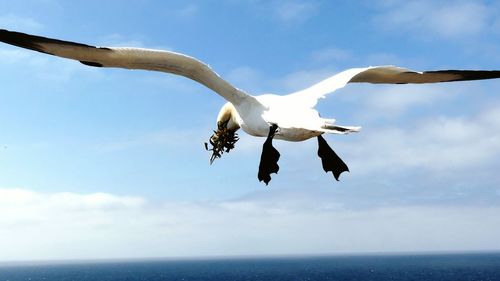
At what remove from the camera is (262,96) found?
7270mm

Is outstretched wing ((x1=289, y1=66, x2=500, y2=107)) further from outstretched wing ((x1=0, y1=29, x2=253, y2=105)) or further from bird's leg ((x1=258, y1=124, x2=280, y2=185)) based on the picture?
outstretched wing ((x1=0, y1=29, x2=253, y2=105))

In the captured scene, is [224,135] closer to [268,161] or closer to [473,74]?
[268,161]

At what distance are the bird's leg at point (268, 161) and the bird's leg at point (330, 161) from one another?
89 cm

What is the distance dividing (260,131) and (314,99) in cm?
81

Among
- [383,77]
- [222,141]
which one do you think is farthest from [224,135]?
[383,77]

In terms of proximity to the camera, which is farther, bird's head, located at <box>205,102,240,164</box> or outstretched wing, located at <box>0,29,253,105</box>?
bird's head, located at <box>205,102,240,164</box>

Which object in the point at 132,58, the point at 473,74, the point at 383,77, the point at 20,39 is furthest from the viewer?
the point at 383,77

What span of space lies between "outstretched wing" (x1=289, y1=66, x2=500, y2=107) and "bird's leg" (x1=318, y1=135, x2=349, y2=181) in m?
0.82

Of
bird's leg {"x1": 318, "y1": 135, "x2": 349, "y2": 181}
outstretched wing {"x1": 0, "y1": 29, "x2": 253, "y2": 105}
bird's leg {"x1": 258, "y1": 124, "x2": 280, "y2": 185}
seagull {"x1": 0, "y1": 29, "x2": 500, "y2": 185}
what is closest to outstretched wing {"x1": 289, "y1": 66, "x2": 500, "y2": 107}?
seagull {"x1": 0, "y1": 29, "x2": 500, "y2": 185}

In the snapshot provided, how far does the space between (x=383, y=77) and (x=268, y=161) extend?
6.40ft

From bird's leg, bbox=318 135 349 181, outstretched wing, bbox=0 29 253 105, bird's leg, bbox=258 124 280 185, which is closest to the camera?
outstretched wing, bbox=0 29 253 105

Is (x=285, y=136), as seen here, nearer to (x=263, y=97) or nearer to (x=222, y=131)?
(x=263, y=97)

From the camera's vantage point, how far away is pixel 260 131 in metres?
6.92

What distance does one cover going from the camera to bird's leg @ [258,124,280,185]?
7141mm
